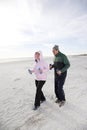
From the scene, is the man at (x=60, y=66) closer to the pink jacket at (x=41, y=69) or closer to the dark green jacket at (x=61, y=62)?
the dark green jacket at (x=61, y=62)

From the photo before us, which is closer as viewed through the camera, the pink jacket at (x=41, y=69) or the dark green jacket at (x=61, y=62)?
the dark green jacket at (x=61, y=62)

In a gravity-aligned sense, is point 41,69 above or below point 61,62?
below

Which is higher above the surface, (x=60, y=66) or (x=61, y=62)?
(x=61, y=62)

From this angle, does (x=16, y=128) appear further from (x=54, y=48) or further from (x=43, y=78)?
(x=54, y=48)

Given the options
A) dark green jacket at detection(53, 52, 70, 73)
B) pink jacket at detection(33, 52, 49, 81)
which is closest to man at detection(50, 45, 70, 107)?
dark green jacket at detection(53, 52, 70, 73)

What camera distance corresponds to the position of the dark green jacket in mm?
5711

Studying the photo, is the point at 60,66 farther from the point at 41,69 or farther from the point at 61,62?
the point at 41,69

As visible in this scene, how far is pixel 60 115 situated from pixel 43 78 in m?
1.34

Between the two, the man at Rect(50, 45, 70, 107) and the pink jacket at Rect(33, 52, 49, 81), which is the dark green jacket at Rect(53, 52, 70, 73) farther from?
the pink jacket at Rect(33, 52, 49, 81)

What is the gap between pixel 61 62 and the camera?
19.1ft

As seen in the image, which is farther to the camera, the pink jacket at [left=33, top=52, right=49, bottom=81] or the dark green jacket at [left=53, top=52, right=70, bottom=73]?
the pink jacket at [left=33, top=52, right=49, bottom=81]

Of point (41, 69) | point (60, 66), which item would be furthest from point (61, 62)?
point (41, 69)

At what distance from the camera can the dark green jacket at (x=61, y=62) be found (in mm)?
5711

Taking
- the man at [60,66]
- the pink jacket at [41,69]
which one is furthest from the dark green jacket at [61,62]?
the pink jacket at [41,69]
